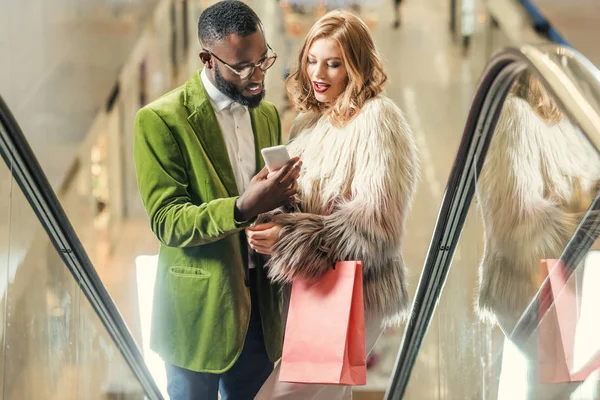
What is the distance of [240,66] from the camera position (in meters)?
3.83

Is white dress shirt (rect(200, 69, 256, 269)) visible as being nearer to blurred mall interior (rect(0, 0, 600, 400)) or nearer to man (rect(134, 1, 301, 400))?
man (rect(134, 1, 301, 400))

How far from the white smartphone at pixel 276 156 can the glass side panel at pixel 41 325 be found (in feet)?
3.12

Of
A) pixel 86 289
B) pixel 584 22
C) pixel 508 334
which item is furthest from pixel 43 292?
pixel 584 22

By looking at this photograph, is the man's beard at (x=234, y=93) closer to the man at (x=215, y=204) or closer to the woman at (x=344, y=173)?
the man at (x=215, y=204)

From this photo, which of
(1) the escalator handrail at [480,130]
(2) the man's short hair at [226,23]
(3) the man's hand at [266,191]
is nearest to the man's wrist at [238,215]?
(3) the man's hand at [266,191]

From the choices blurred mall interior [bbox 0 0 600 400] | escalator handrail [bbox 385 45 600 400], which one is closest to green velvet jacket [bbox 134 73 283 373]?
blurred mall interior [bbox 0 0 600 400]

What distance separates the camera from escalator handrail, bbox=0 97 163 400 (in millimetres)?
3742

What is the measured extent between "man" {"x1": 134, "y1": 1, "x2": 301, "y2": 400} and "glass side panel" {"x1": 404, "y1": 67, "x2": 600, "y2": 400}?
697 millimetres

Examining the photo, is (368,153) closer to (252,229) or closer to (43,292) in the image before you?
(252,229)

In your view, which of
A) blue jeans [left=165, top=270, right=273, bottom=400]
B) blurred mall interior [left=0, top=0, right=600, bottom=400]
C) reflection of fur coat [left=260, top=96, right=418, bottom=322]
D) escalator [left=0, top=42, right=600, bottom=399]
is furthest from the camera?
blue jeans [left=165, top=270, right=273, bottom=400]

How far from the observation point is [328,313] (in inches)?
154

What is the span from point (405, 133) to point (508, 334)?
835 mm

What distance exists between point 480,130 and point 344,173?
1.70 feet

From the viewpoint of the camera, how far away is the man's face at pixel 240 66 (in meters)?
3.81
